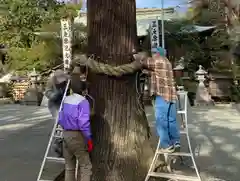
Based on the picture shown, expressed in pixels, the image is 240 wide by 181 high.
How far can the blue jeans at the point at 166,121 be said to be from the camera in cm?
502

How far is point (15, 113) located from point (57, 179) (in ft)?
28.4

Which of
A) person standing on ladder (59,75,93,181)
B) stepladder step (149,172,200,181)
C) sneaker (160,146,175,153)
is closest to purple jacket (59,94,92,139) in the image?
person standing on ladder (59,75,93,181)

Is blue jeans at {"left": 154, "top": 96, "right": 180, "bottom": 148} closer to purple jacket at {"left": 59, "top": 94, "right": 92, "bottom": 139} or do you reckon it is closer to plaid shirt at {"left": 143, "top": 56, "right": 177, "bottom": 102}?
plaid shirt at {"left": 143, "top": 56, "right": 177, "bottom": 102}

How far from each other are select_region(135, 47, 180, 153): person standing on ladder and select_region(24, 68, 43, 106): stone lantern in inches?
477

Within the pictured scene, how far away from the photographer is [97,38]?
191 inches

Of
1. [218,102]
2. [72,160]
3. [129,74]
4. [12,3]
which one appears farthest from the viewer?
[12,3]

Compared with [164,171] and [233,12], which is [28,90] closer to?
[233,12]

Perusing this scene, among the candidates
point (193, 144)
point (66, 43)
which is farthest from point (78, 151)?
point (66, 43)

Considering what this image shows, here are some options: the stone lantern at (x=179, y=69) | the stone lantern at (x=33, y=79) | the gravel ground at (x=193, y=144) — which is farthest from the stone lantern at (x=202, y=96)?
the stone lantern at (x=33, y=79)

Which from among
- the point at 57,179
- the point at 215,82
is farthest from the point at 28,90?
the point at 57,179

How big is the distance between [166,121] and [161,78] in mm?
574

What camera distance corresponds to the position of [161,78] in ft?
16.3

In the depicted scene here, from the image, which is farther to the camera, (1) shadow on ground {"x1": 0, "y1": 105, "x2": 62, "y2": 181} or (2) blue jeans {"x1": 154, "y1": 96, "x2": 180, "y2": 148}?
(1) shadow on ground {"x1": 0, "y1": 105, "x2": 62, "y2": 181}

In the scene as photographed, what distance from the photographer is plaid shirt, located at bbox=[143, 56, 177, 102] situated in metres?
4.95
